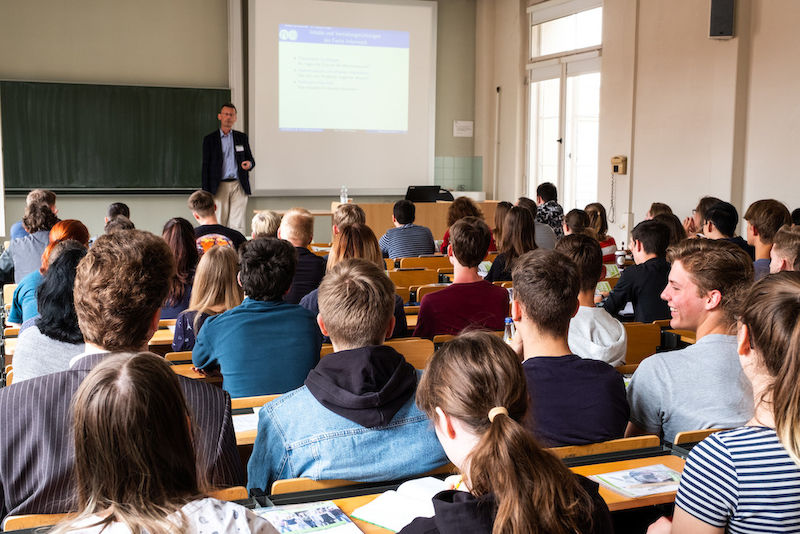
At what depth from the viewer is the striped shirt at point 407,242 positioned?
23.1ft

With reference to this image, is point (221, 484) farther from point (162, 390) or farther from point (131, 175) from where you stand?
point (131, 175)

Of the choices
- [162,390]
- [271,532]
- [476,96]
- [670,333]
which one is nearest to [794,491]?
[271,532]

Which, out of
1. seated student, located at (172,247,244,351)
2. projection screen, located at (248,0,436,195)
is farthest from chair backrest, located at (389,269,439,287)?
projection screen, located at (248,0,436,195)

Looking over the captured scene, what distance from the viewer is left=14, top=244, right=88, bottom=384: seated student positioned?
273cm

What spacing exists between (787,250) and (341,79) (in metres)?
8.03

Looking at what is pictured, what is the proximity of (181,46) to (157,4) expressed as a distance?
59 centimetres

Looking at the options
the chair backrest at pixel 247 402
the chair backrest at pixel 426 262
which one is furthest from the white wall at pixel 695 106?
the chair backrest at pixel 247 402

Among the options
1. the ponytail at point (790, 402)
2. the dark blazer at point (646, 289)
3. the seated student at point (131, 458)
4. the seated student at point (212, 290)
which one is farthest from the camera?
the dark blazer at point (646, 289)

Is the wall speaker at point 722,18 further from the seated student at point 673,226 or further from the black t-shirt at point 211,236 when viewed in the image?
the black t-shirt at point 211,236

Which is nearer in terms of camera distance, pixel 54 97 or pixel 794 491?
pixel 794 491

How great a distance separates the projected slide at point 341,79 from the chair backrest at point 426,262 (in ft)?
17.4

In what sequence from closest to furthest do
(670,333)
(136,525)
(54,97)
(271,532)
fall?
(136,525) → (271,532) → (670,333) → (54,97)

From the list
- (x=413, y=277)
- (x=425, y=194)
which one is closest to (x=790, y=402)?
(x=413, y=277)

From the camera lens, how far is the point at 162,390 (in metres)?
1.27
